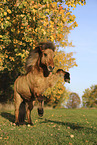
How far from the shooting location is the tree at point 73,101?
106 ft

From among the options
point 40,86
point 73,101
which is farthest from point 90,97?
point 40,86

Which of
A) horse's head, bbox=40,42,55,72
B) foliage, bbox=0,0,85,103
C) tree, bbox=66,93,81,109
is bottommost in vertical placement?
tree, bbox=66,93,81,109

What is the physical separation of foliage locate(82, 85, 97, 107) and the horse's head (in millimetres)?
29642

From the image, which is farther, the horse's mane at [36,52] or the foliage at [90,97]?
the foliage at [90,97]

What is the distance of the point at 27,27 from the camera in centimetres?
1508

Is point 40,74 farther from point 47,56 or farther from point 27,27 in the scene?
point 27,27

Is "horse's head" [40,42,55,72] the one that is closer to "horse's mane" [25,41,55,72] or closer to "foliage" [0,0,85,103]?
"horse's mane" [25,41,55,72]

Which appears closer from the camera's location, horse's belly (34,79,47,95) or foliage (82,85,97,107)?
horse's belly (34,79,47,95)

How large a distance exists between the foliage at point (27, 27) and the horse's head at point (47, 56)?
10.3 ft

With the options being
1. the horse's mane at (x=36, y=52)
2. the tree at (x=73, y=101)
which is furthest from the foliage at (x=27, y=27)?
the tree at (x=73, y=101)

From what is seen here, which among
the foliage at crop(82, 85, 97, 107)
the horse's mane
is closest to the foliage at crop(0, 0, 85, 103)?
the horse's mane

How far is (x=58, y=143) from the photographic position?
5.95 m

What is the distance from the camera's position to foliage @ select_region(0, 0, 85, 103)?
12.1 meters

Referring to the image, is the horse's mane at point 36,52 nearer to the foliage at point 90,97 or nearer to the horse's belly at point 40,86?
the horse's belly at point 40,86
